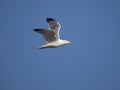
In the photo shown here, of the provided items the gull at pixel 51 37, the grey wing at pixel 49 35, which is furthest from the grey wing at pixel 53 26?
the grey wing at pixel 49 35

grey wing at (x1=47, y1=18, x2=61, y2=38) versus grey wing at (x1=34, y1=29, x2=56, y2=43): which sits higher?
grey wing at (x1=47, y1=18, x2=61, y2=38)

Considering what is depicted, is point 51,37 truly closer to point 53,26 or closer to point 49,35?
point 49,35

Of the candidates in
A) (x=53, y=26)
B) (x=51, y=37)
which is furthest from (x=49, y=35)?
(x=53, y=26)

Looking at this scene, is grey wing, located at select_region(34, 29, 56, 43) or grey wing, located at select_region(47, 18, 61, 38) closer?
grey wing, located at select_region(34, 29, 56, 43)

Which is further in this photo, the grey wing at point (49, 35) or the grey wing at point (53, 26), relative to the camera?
the grey wing at point (53, 26)

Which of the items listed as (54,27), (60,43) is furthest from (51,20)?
(60,43)

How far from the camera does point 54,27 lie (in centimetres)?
853

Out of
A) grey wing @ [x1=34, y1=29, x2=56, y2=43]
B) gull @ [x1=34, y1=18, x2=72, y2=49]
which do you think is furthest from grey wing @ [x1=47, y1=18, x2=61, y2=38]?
grey wing @ [x1=34, y1=29, x2=56, y2=43]

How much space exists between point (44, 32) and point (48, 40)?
0.35 metres

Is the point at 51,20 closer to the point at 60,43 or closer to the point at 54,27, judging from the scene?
the point at 54,27

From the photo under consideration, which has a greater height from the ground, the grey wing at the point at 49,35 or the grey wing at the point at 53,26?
the grey wing at the point at 53,26

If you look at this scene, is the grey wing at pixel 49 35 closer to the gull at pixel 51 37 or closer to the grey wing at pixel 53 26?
the gull at pixel 51 37

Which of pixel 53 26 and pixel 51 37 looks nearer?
pixel 51 37

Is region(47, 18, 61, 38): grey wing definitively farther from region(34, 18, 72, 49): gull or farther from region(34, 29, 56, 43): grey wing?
region(34, 29, 56, 43): grey wing
